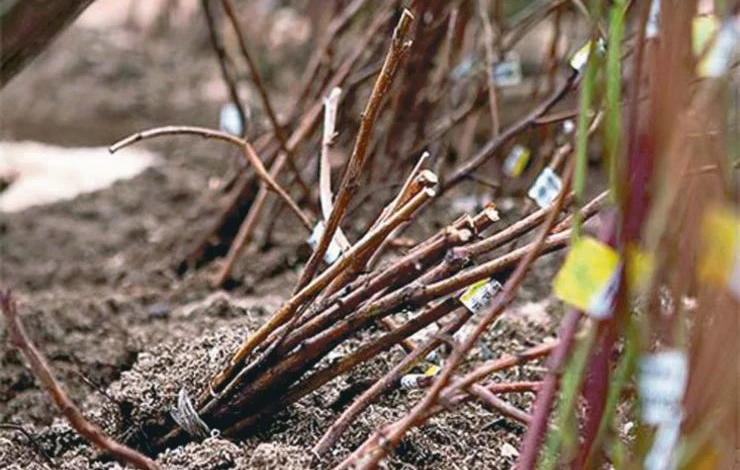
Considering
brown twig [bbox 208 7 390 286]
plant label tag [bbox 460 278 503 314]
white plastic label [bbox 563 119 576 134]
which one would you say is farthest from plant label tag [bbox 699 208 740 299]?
brown twig [bbox 208 7 390 286]

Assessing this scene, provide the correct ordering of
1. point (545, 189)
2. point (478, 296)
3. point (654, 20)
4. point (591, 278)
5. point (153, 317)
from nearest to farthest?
point (591, 278), point (478, 296), point (654, 20), point (545, 189), point (153, 317)

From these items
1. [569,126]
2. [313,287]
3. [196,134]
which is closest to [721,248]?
[313,287]

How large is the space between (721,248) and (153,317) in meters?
1.62

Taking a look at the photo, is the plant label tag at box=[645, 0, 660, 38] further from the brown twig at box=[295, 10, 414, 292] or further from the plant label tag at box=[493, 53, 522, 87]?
the plant label tag at box=[493, 53, 522, 87]

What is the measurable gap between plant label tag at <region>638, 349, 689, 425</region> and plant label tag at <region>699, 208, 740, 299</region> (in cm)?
12

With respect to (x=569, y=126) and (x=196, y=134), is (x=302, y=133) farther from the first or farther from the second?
(x=196, y=134)

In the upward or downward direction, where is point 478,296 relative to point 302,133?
upward

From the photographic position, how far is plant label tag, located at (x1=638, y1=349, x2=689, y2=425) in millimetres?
874

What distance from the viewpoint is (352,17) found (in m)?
2.39

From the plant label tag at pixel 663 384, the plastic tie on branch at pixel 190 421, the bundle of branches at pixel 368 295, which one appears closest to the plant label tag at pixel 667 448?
the plant label tag at pixel 663 384

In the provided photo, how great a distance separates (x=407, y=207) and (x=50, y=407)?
2.75 ft

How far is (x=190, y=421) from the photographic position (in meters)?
1.30

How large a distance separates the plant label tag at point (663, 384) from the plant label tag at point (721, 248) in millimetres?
118

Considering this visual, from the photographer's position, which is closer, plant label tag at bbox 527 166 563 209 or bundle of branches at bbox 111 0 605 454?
bundle of branches at bbox 111 0 605 454
